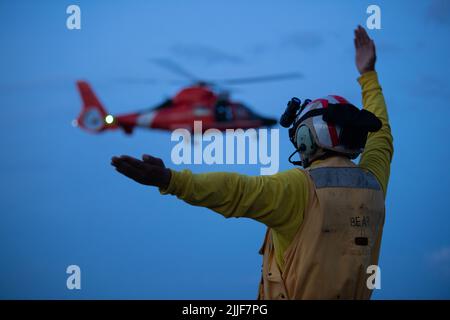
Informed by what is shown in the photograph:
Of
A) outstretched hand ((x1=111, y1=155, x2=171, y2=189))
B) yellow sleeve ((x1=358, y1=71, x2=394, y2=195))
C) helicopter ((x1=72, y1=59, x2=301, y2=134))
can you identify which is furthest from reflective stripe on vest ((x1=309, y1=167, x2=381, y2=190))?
helicopter ((x1=72, y1=59, x2=301, y2=134))

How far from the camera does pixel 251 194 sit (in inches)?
75.2

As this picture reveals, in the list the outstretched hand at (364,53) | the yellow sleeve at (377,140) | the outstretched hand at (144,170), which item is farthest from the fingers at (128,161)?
the outstretched hand at (364,53)

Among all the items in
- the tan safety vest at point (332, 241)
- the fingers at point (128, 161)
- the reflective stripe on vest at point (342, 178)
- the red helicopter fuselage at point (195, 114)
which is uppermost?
the red helicopter fuselage at point (195, 114)

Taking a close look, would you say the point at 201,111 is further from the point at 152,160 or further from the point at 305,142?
the point at 152,160

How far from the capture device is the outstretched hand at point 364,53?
8.44 ft

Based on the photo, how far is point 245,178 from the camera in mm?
1912

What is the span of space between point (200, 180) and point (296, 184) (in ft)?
1.13

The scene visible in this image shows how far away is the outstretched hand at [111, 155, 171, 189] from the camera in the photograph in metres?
1.76

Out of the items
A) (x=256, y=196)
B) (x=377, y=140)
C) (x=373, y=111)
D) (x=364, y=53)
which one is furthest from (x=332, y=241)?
(x=364, y=53)

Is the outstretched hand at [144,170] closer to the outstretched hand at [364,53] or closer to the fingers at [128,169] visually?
the fingers at [128,169]

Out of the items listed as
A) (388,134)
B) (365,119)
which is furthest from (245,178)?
(388,134)

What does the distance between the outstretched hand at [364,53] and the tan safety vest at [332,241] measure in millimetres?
629

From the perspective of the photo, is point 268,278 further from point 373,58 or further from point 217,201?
point 373,58

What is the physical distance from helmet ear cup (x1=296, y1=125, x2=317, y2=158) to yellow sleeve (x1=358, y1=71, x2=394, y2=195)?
0.72ft
